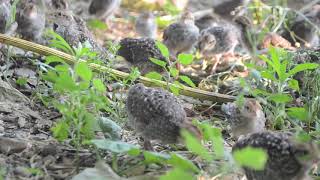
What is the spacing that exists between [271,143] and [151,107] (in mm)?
471

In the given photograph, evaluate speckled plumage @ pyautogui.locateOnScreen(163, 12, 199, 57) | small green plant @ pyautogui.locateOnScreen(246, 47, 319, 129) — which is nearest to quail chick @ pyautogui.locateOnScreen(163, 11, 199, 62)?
speckled plumage @ pyautogui.locateOnScreen(163, 12, 199, 57)

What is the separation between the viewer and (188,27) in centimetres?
374

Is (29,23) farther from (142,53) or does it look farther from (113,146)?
(113,146)

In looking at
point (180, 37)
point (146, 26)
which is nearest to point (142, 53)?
point (180, 37)

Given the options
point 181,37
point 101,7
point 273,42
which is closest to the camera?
point 181,37

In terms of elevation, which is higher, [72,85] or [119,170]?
[72,85]

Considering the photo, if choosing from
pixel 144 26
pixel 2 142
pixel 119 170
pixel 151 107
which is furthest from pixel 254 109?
pixel 144 26

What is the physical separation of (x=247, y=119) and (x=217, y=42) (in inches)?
56.1

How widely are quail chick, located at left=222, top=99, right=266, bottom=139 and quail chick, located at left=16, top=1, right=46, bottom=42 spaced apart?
1449 millimetres

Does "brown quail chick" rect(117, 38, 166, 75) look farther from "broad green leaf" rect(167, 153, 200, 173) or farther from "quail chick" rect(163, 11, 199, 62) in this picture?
"broad green leaf" rect(167, 153, 200, 173)

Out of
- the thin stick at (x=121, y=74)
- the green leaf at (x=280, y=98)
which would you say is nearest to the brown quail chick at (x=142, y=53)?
the thin stick at (x=121, y=74)

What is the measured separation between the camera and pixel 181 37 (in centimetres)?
366

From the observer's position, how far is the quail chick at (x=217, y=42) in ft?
12.0

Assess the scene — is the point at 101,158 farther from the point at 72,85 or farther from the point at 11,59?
the point at 11,59
